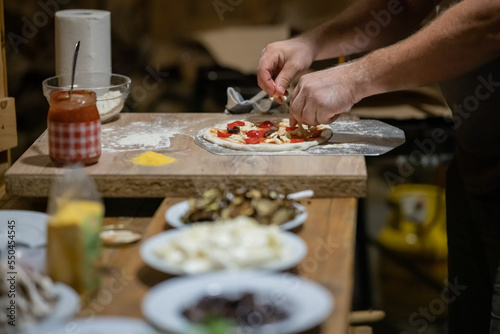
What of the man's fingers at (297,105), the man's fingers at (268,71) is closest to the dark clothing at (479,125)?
the man's fingers at (297,105)

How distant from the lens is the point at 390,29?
269 centimetres

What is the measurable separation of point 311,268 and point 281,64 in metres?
1.19

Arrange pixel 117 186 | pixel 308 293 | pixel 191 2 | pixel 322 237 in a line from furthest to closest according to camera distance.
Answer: pixel 191 2, pixel 117 186, pixel 322 237, pixel 308 293

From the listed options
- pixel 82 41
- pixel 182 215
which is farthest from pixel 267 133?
pixel 82 41

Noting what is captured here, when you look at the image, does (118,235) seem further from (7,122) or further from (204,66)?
(204,66)

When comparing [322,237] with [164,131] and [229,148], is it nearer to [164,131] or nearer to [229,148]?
[229,148]

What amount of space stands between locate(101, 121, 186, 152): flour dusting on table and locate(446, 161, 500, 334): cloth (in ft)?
2.89

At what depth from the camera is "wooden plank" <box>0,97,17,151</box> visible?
2.69 m

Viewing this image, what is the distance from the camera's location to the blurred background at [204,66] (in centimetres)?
371

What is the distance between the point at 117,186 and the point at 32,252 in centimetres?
50

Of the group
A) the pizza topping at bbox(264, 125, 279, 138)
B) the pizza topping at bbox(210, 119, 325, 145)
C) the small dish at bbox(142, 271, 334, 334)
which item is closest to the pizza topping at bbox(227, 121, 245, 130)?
the pizza topping at bbox(210, 119, 325, 145)

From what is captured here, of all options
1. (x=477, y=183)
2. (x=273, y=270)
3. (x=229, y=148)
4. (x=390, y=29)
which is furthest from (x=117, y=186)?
(x=390, y=29)

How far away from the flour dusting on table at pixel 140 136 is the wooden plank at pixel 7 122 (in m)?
0.45

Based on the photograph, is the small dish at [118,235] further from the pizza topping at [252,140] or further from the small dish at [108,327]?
the pizza topping at [252,140]
